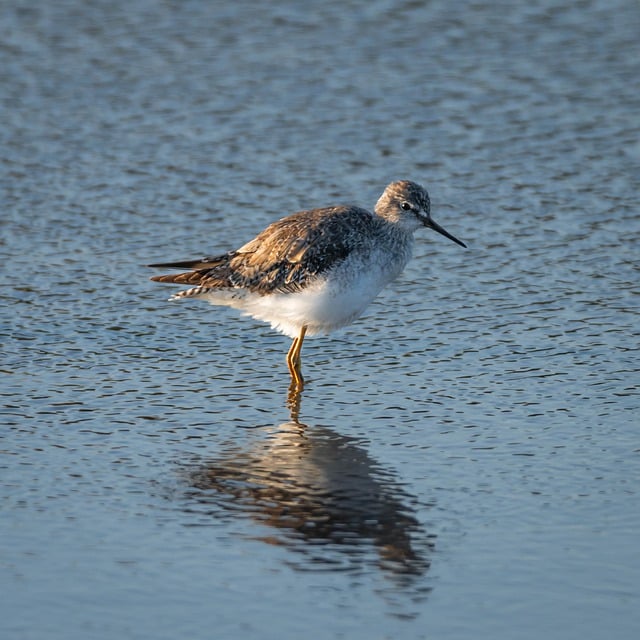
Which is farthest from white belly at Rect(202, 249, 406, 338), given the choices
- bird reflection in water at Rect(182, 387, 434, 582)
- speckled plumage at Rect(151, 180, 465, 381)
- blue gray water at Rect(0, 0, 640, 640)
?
bird reflection in water at Rect(182, 387, 434, 582)

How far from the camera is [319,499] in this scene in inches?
328

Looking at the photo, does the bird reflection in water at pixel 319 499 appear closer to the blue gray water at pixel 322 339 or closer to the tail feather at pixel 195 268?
the blue gray water at pixel 322 339

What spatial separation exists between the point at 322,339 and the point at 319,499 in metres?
3.62

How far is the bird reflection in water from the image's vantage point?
753cm

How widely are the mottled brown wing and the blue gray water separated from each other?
2.09 ft

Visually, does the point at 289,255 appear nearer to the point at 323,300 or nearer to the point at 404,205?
the point at 323,300

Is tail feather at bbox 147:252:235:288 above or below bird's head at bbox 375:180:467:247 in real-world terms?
below

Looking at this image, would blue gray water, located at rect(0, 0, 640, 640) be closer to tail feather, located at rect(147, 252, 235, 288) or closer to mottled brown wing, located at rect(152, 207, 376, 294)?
tail feather, located at rect(147, 252, 235, 288)

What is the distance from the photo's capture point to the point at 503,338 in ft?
36.5

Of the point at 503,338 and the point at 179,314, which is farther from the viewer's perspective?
the point at 179,314

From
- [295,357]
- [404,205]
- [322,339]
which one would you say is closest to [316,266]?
[295,357]

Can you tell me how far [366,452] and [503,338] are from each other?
2.44 meters

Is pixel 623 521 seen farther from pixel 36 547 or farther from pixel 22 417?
pixel 22 417

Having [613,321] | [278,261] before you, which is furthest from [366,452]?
[613,321]
